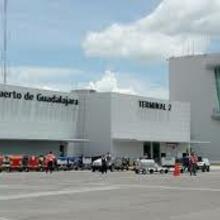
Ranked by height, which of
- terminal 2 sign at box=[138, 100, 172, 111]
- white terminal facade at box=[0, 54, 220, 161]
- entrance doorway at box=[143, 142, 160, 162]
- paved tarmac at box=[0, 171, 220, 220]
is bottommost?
paved tarmac at box=[0, 171, 220, 220]

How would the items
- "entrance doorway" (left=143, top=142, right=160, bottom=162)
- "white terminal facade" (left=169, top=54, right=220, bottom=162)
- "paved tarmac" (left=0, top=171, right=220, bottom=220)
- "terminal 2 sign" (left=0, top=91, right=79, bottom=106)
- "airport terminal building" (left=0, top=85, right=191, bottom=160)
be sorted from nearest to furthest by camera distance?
"paved tarmac" (left=0, top=171, right=220, bottom=220), "terminal 2 sign" (left=0, top=91, right=79, bottom=106), "airport terminal building" (left=0, top=85, right=191, bottom=160), "entrance doorway" (left=143, top=142, right=160, bottom=162), "white terminal facade" (left=169, top=54, right=220, bottom=162)

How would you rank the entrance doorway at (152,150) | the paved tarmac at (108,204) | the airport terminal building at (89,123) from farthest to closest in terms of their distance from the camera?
1. the entrance doorway at (152,150)
2. the airport terminal building at (89,123)
3. the paved tarmac at (108,204)

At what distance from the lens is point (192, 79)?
106125 mm

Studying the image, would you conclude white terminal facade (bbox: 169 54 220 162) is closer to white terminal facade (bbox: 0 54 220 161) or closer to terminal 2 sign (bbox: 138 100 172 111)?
white terminal facade (bbox: 0 54 220 161)

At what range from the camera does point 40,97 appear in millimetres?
67250

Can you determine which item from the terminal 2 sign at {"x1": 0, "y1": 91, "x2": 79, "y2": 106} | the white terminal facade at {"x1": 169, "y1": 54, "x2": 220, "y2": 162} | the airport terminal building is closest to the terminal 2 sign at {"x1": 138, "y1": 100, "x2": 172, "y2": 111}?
the airport terminal building

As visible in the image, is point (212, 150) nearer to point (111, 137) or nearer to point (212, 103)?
point (212, 103)

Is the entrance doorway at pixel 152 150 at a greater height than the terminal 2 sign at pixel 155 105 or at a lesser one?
lesser

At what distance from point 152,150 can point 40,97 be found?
21.0 metres

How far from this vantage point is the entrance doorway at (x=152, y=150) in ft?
268

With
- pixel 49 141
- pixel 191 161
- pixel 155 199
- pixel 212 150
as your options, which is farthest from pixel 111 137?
pixel 155 199

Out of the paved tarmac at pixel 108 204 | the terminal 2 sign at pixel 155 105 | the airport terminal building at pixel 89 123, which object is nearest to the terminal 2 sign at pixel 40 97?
the airport terminal building at pixel 89 123

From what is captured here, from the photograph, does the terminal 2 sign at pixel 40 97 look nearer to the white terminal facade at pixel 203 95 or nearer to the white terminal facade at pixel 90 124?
the white terminal facade at pixel 90 124

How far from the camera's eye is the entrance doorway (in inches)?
3218
